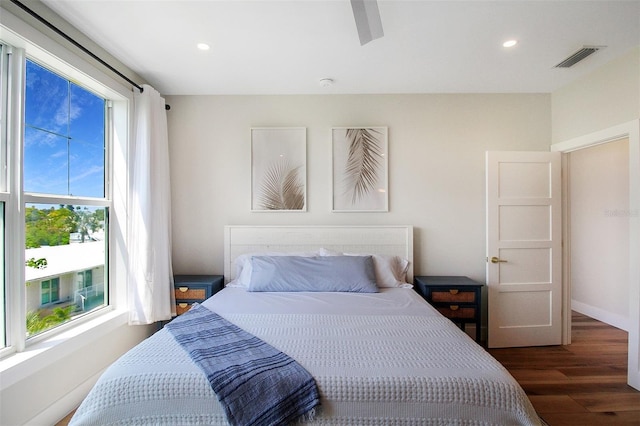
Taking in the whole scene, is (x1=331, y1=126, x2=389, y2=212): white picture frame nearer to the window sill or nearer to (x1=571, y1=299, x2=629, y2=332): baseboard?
the window sill

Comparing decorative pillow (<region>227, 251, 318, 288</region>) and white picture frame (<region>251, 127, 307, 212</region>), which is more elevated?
white picture frame (<region>251, 127, 307, 212</region>)

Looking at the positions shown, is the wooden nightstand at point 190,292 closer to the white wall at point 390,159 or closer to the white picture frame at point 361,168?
the white wall at point 390,159

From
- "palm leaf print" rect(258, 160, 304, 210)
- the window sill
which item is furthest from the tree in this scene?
"palm leaf print" rect(258, 160, 304, 210)

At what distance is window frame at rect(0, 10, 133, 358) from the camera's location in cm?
156

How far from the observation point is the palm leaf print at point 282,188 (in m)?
2.92

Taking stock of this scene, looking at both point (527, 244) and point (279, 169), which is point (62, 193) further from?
point (527, 244)

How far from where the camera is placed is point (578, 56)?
7.27 feet

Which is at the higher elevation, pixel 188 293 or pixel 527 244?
pixel 527 244

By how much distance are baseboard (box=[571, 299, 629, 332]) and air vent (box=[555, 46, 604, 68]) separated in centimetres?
300

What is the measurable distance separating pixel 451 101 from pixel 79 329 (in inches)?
152

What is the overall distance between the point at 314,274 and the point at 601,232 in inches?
152

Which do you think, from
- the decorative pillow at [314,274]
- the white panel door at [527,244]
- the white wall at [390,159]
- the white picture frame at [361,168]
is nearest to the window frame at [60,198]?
the white wall at [390,159]

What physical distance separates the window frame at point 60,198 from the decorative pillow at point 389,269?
73.1 inches

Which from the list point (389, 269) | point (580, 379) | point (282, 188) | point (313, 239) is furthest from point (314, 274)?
point (580, 379)
